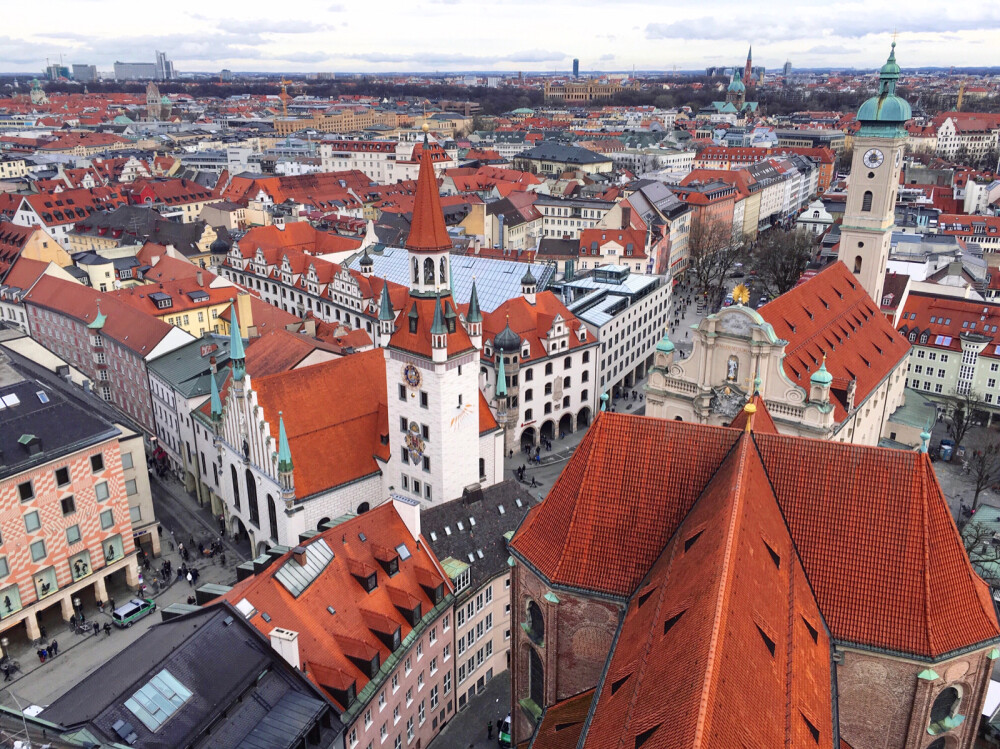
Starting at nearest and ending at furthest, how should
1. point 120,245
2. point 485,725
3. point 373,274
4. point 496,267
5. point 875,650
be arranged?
point 875,650, point 485,725, point 496,267, point 373,274, point 120,245

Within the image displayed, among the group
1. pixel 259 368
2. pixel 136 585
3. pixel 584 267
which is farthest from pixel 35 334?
pixel 584 267

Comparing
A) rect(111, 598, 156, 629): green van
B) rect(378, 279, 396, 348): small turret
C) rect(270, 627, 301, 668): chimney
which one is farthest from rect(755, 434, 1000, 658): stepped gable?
rect(111, 598, 156, 629): green van

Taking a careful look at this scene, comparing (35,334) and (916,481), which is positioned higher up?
(916,481)

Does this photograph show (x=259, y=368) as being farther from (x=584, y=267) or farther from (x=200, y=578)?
(x=584, y=267)

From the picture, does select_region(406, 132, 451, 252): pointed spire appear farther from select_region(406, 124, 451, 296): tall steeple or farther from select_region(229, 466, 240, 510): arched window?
select_region(229, 466, 240, 510): arched window

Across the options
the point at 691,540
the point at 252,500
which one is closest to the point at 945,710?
the point at 691,540

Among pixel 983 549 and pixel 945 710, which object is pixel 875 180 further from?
pixel 945 710

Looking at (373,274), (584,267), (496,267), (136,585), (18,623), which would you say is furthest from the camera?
(584,267)

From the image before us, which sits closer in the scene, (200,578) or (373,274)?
(200,578)
